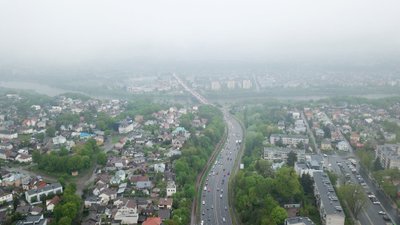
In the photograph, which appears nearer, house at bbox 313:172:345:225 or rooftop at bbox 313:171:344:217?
house at bbox 313:172:345:225

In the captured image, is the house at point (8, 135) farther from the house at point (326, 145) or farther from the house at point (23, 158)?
the house at point (326, 145)

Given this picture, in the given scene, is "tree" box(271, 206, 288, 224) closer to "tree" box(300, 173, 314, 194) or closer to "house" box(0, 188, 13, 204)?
"tree" box(300, 173, 314, 194)

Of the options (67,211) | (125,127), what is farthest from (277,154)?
(67,211)

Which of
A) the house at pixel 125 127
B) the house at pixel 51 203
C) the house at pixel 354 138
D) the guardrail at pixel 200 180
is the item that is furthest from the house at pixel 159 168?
the house at pixel 354 138

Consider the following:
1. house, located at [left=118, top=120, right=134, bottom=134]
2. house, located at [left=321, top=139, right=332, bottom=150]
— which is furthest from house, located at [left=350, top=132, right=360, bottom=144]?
house, located at [left=118, top=120, right=134, bottom=134]

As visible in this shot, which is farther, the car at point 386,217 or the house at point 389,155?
the house at point 389,155

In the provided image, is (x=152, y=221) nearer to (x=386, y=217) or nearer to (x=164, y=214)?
(x=164, y=214)

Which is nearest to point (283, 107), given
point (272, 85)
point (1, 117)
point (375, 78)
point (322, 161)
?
point (322, 161)
